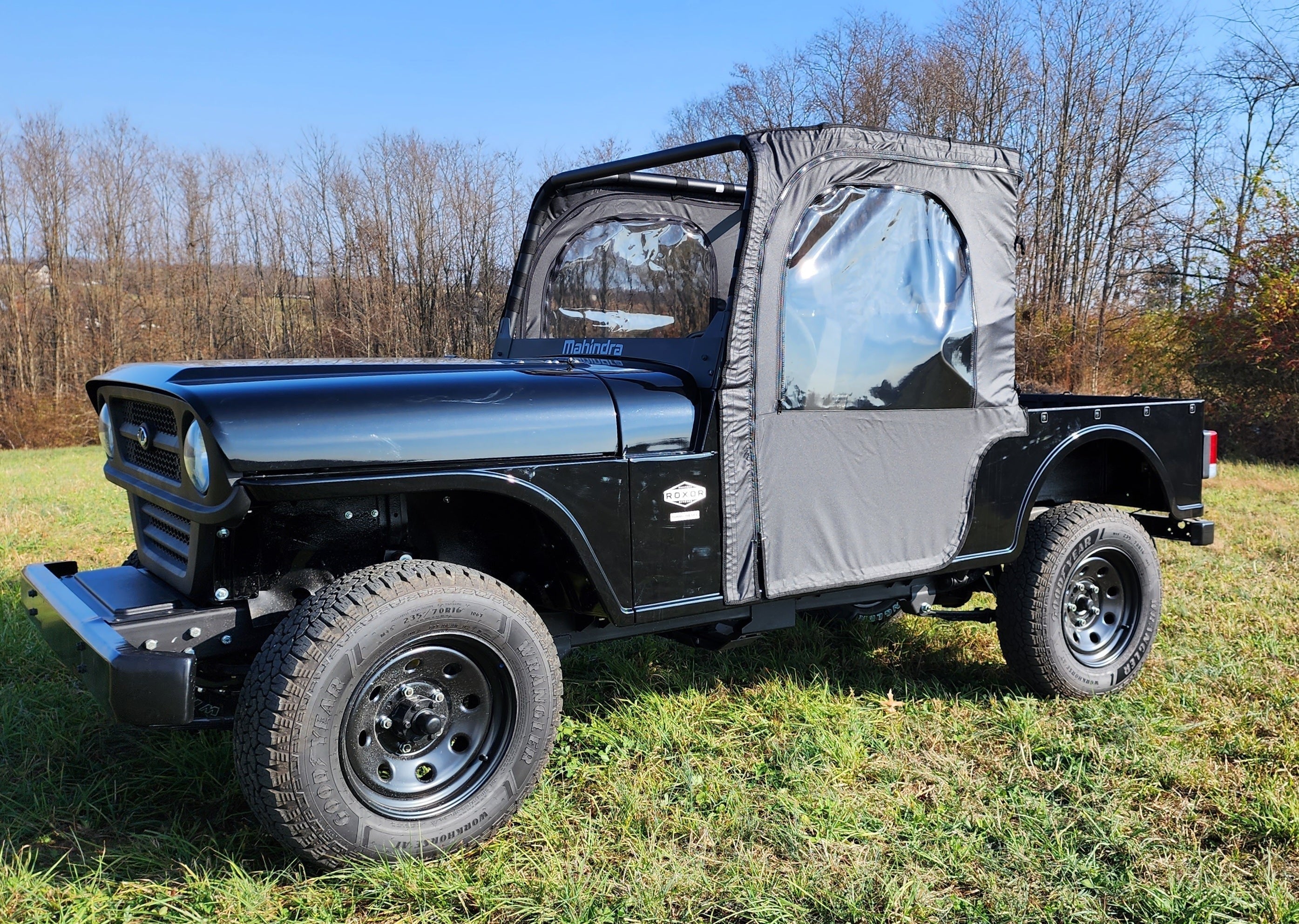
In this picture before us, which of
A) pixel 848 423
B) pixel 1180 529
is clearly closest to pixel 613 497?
pixel 848 423

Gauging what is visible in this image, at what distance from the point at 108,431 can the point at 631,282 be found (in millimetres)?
2087

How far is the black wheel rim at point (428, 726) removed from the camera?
102 inches

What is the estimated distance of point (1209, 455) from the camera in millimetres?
4441

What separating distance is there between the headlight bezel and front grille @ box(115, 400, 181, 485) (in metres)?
0.11

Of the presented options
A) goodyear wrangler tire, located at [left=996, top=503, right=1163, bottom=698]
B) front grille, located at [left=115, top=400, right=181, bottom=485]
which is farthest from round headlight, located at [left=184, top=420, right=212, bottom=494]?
goodyear wrangler tire, located at [left=996, top=503, right=1163, bottom=698]

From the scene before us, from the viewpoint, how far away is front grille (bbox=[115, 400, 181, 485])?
9.09ft

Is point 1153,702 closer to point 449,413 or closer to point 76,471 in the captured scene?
point 449,413

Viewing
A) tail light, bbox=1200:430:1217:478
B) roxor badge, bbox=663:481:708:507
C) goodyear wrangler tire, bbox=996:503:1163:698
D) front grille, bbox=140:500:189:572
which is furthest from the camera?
tail light, bbox=1200:430:1217:478

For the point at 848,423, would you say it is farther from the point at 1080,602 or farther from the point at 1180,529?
the point at 1180,529

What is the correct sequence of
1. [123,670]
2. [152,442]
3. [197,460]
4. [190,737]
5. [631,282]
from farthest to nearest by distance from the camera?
[631,282] < [190,737] < [152,442] < [197,460] < [123,670]

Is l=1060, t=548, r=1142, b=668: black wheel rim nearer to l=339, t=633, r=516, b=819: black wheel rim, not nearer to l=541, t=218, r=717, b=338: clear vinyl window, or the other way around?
l=541, t=218, r=717, b=338: clear vinyl window

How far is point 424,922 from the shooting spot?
2396mm

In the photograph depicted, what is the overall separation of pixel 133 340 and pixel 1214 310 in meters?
21.8

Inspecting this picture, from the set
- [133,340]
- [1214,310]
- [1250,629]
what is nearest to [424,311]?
[133,340]
